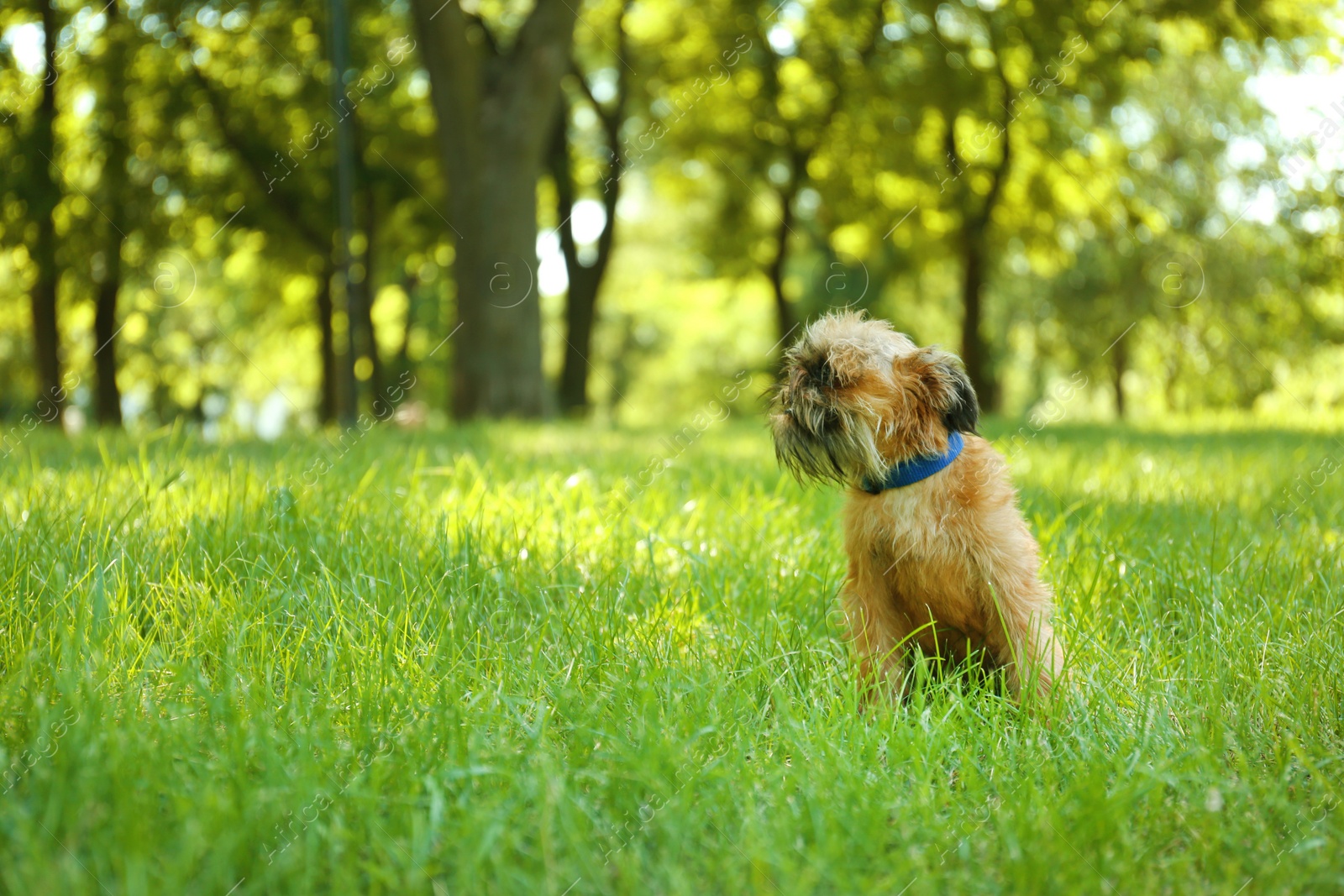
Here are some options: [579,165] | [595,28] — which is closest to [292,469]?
[595,28]

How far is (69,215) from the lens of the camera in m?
18.3

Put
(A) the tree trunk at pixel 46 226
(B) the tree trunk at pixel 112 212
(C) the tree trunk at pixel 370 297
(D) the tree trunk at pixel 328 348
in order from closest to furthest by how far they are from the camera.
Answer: (A) the tree trunk at pixel 46 226 → (B) the tree trunk at pixel 112 212 → (C) the tree trunk at pixel 370 297 → (D) the tree trunk at pixel 328 348

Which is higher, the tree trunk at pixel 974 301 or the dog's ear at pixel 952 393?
the tree trunk at pixel 974 301

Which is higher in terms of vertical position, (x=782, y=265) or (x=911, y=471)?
(x=782, y=265)

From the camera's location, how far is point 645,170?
81.3ft

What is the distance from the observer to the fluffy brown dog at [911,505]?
2.89 m

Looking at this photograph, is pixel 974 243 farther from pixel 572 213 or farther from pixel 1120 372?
pixel 1120 372

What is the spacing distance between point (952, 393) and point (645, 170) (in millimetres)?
23081

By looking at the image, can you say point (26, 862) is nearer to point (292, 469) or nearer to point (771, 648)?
point (771, 648)

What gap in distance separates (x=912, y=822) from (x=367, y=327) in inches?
859

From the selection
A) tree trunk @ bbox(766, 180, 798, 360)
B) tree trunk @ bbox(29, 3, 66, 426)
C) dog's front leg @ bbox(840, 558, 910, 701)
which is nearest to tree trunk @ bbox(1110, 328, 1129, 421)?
tree trunk @ bbox(766, 180, 798, 360)

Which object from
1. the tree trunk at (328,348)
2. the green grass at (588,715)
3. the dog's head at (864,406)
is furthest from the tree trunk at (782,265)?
the dog's head at (864,406)

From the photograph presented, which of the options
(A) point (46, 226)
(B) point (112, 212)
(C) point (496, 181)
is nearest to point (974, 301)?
(C) point (496, 181)

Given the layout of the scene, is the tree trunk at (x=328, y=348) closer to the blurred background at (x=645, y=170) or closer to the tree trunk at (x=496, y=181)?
the blurred background at (x=645, y=170)
